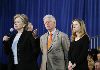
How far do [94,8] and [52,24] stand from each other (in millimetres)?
3365

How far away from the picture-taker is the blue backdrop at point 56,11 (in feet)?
26.6

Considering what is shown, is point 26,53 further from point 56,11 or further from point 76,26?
point 56,11

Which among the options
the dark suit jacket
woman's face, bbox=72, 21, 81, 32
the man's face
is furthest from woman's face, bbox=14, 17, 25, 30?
woman's face, bbox=72, 21, 81, 32

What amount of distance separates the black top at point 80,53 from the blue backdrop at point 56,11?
3.44 meters

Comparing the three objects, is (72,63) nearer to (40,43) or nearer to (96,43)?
(40,43)

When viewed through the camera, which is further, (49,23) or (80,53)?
(49,23)

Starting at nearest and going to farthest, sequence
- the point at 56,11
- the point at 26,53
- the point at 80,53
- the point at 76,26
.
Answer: the point at 26,53 → the point at 80,53 → the point at 76,26 → the point at 56,11

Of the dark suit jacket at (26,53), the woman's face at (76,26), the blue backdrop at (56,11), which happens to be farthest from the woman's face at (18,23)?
the blue backdrop at (56,11)

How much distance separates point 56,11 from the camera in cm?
887

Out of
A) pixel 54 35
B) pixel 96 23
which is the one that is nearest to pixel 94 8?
pixel 96 23

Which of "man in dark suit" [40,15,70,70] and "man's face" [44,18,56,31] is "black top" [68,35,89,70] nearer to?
"man in dark suit" [40,15,70,70]

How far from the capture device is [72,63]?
463 centimetres

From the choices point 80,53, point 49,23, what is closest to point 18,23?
point 49,23

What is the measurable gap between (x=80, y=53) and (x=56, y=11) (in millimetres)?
4413
